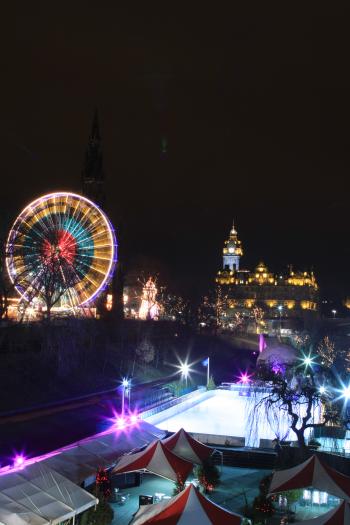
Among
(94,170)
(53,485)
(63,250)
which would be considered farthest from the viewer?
(94,170)

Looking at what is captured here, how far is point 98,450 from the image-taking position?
1664 cm

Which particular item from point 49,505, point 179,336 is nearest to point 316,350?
point 179,336

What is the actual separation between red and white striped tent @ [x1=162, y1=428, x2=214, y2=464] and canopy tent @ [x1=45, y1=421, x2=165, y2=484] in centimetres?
120

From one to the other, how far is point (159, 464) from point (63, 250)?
21904mm

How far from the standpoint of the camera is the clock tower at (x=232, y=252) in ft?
474

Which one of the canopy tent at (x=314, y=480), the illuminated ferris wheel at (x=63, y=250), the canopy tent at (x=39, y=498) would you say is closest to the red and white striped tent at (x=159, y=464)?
the canopy tent at (x=314, y=480)

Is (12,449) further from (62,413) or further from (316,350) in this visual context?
(316,350)

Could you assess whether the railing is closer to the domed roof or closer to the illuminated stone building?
the domed roof

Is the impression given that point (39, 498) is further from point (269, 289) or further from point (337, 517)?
point (269, 289)

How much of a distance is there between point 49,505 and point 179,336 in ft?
135

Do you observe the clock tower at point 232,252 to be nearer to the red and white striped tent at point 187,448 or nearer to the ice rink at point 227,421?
the ice rink at point 227,421

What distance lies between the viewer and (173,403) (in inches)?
1053

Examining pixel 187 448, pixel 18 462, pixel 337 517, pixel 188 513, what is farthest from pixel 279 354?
pixel 188 513

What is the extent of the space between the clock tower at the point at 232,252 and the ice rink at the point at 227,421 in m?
112
